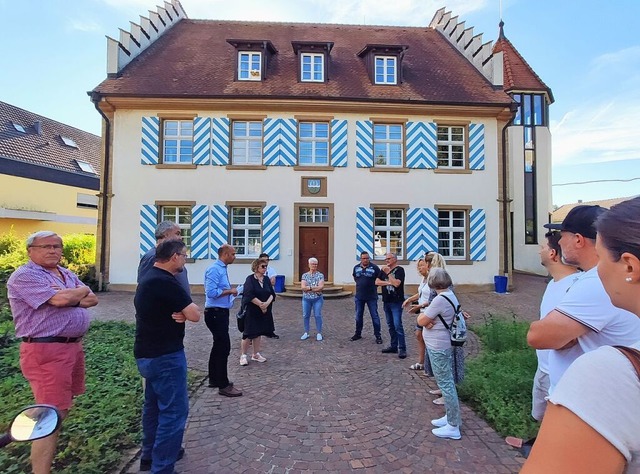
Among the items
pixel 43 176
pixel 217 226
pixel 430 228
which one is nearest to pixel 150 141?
pixel 217 226

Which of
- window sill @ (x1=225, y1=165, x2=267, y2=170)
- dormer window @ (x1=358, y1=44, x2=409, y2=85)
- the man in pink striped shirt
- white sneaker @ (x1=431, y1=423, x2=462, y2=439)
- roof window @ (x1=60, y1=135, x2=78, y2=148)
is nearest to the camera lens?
the man in pink striped shirt

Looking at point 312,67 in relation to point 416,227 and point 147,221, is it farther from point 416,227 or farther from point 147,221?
point 147,221

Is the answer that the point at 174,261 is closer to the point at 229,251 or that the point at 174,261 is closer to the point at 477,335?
the point at 229,251

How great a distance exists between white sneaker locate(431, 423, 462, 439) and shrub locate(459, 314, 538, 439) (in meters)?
0.48

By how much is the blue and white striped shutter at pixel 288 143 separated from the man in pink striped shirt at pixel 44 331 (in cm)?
1031

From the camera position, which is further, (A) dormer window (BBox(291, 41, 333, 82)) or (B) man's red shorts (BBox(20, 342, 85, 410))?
(A) dormer window (BBox(291, 41, 333, 82))

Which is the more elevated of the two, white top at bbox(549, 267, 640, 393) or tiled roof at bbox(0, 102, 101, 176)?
tiled roof at bbox(0, 102, 101, 176)

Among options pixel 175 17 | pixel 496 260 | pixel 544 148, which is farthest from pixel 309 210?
pixel 544 148

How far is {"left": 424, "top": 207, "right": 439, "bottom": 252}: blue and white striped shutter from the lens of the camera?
12797 mm

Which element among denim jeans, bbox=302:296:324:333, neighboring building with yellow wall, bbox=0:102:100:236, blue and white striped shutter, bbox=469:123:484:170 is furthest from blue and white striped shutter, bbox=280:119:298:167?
neighboring building with yellow wall, bbox=0:102:100:236

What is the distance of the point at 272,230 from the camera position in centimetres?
1248

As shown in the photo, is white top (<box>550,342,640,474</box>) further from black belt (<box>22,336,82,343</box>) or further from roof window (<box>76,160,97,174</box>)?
roof window (<box>76,160,97,174</box>)

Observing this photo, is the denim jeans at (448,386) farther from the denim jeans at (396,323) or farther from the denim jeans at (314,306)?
the denim jeans at (314,306)

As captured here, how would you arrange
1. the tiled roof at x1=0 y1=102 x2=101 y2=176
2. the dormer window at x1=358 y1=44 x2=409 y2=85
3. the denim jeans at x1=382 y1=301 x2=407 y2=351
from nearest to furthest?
the denim jeans at x1=382 y1=301 x2=407 y2=351
the dormer window at x1=358 y1=44 x2=409 y2=85
the tiled roof at x1=0 y1=102 x2=101 y2=176
